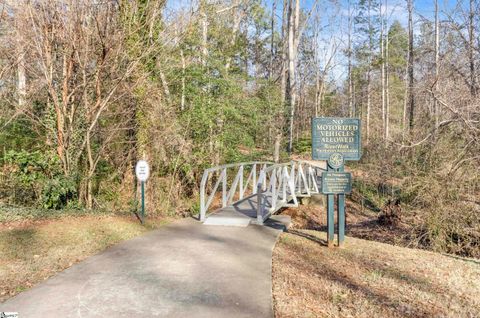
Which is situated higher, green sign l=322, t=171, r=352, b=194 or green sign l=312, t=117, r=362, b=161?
green sign l=312, t=117, r=362, b=161

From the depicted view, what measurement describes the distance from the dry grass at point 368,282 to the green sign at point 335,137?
5.84 ft

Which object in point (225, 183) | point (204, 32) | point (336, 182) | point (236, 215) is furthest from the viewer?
point (204, 32)

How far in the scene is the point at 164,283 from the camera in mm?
4727

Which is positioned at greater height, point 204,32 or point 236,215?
point 204,32

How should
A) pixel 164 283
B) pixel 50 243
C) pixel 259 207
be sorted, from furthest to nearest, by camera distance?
pixel 259 207, pixel 50 243, pixel 164 283

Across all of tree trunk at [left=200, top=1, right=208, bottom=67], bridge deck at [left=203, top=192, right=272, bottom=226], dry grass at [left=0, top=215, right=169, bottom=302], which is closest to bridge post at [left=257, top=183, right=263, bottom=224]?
bridge deck at [left=203, top=192, right=272, bottom=226]

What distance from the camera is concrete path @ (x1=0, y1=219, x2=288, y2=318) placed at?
157 inches

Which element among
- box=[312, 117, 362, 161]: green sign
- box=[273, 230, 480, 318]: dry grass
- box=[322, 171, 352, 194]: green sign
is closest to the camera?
box=[273, 230, 480, 318]: dry grass

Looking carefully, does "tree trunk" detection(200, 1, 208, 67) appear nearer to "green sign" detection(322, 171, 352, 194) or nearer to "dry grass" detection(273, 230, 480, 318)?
"green sign" detection(322, 171, 352, 194)

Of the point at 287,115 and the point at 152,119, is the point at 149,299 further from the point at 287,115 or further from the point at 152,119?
the point at 287,115

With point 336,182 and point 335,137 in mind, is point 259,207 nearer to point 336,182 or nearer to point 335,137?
point 336,182

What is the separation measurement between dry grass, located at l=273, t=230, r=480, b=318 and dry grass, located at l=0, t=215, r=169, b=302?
295 cm

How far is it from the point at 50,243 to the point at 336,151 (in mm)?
5259

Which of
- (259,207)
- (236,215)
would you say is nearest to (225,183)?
(236,215)
